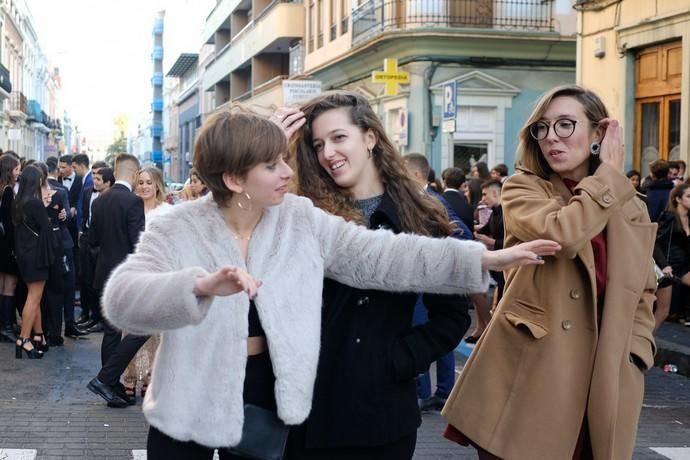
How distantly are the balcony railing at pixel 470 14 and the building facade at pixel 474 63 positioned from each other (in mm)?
24

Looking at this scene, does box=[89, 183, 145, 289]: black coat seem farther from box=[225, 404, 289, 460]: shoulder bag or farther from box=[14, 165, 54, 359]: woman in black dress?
box=[225, 404, 289, 460]: shoulder bag

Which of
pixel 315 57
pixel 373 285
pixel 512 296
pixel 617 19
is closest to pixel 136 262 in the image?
pixel 373 285

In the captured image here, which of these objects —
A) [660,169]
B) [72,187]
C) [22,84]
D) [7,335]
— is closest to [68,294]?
[7,335]

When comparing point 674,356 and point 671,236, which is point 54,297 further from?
point 671,236

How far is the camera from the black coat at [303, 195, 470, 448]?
343 centimetres

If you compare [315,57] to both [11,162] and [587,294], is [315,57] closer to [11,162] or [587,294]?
[11,162]

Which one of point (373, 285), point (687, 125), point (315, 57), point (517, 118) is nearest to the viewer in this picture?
point (373, 285)

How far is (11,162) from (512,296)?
29.6 feet

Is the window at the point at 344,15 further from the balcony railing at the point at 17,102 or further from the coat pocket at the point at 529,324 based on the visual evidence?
the balcony railing at the point at 17,102

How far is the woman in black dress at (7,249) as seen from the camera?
11467 millimetres

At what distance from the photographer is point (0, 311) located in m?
12.2

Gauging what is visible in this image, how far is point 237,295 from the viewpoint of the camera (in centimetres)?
315

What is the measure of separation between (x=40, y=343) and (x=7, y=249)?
127 cm

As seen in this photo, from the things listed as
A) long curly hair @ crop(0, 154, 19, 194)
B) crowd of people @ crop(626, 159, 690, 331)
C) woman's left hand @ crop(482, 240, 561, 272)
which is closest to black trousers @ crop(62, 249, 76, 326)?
long curly hair @ crop(0, 154, 19, 194)
